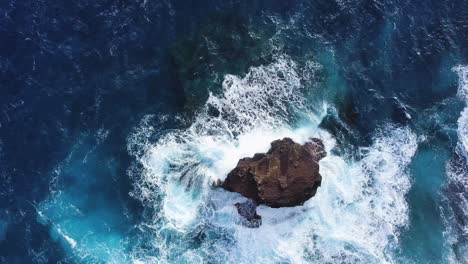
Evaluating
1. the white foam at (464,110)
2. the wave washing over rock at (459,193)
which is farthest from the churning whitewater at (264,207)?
the white foam at (464,110)

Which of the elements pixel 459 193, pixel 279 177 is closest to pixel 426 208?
pixel 459 193

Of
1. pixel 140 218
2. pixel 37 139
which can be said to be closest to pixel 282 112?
pixel 140 218

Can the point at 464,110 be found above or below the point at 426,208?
above

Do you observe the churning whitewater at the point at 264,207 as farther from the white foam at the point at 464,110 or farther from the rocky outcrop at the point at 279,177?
the white foam at the point at 464,110

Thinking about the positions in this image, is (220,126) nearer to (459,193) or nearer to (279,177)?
(279,177)

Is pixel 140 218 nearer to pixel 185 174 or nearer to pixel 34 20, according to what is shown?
pixel 185 174
